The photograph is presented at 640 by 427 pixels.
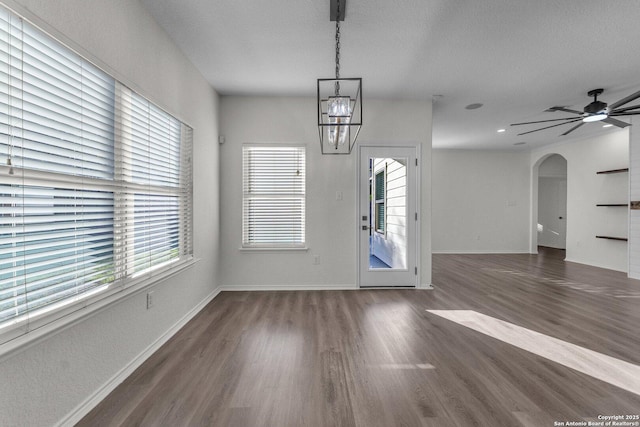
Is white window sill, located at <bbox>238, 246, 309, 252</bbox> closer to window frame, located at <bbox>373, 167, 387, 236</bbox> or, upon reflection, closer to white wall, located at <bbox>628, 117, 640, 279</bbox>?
window frame, located at <bbox>373, 167, 387, 236</bbox>

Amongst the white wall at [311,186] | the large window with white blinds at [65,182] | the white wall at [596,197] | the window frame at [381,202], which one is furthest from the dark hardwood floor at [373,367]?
the white wall at [596,197]

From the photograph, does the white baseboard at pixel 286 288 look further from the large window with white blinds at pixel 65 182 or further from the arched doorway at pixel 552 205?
the arched doorway at pixel 552 205

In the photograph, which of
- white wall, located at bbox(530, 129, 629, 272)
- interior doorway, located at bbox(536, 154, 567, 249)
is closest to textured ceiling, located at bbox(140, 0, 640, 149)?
white wall, located at bbox(530, 129, 629, 272)

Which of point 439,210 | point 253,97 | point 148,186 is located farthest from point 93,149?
point 439,210

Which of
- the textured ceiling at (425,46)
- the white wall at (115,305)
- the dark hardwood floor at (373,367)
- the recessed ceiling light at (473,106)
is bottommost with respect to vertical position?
the dark hardwood floor at (373,367)

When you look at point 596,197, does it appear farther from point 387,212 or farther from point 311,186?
point 311,186

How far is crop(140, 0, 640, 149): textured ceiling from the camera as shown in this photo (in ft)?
6.92

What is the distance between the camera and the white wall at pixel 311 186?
3.79 metres

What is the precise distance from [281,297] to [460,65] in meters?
3.42

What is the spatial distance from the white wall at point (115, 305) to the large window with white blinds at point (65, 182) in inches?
4.9

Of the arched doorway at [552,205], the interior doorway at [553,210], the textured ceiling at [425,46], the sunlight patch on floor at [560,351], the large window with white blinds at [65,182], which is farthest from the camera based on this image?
the interior doorway at [553,210]

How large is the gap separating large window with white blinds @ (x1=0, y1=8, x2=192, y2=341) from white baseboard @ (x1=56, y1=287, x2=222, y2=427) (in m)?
0.57

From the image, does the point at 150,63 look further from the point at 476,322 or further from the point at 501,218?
the point at 501,218

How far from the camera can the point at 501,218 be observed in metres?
7.25
